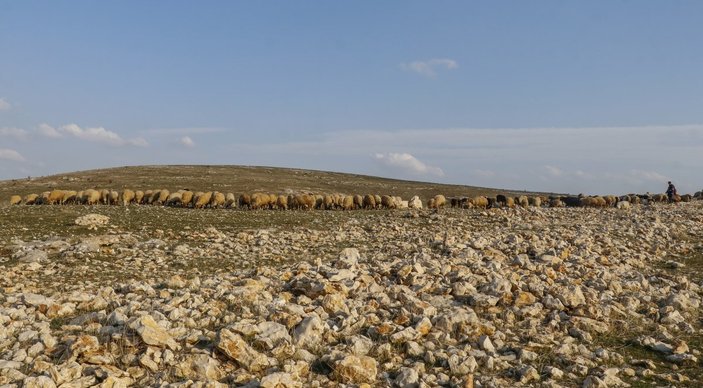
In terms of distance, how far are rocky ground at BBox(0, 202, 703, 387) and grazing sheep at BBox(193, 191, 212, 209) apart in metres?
15.1

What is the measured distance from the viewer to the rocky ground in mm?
6328

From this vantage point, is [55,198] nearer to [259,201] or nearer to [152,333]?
[259,201]

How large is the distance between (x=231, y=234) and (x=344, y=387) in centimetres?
1250

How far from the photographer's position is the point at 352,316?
26.1 feet

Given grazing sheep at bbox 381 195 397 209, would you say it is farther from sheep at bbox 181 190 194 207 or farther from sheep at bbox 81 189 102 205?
sheep at bbox 81 189 102 205

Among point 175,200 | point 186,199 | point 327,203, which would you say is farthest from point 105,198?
point 327,203

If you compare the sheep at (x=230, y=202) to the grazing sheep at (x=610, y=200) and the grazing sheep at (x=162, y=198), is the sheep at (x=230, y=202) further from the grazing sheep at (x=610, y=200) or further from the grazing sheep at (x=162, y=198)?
the grazing sheep at (x=610, y=200)

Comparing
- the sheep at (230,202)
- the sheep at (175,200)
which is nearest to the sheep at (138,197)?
the sheep at (175,200)

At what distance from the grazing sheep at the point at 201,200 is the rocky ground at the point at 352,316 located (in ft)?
49.6

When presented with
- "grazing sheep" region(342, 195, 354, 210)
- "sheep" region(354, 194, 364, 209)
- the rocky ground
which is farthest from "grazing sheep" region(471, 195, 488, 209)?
the rocky ground

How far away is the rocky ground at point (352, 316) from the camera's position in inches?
249

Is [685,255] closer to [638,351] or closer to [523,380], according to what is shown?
[638,351]

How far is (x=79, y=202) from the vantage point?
30766mm

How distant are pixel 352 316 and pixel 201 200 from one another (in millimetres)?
24174
